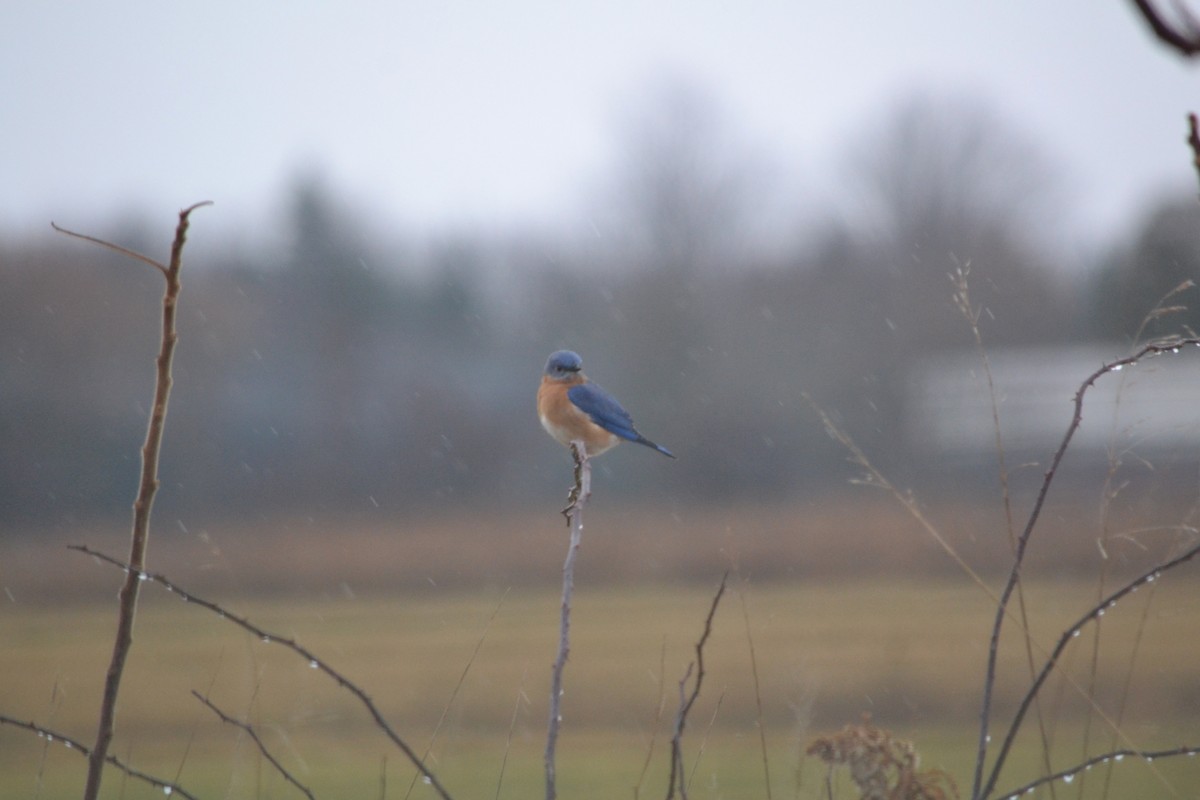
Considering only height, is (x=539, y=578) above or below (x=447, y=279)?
below

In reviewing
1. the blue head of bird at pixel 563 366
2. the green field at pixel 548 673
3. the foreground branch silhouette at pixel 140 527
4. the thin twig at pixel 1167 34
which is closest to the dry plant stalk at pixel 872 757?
the green field at pixel 548 673

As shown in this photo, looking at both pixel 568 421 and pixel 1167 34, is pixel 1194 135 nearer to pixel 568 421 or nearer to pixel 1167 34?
pixel 1167 34

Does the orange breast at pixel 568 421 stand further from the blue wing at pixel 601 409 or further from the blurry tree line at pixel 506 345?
the blurry tree line at pixel 506 345

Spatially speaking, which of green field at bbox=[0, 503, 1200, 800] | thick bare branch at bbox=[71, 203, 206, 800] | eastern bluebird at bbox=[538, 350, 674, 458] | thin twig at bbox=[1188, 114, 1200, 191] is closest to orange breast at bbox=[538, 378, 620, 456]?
eastern bluebird at bbox=[538, 350, 674, 458]

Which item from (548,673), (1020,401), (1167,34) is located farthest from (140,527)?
(1020,401)

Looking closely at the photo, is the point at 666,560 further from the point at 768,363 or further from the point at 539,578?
the point at 768,363

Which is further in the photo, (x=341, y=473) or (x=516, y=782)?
(x=341, y=473)

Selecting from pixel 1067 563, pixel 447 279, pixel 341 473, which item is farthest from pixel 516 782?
pixel 447 279

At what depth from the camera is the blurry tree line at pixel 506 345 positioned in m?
21.0

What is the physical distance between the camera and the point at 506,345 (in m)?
27.1

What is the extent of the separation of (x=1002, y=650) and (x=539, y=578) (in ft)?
26.1

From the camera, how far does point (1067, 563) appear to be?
15469 mm

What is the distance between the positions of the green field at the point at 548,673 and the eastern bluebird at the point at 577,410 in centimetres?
94

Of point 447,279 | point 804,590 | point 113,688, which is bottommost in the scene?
point 804,590
